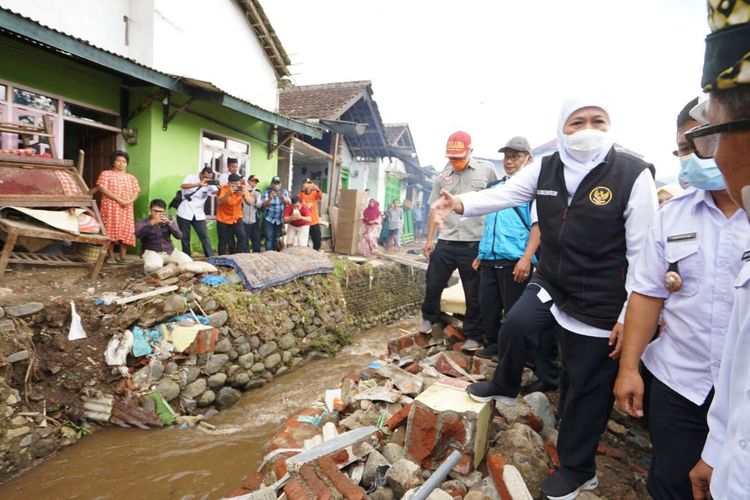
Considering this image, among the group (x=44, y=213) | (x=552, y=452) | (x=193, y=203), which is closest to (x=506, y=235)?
(x=552, y=452)

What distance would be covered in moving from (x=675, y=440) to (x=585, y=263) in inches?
31.8

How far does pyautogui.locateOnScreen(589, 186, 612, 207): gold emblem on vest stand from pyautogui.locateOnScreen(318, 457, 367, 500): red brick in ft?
6.01

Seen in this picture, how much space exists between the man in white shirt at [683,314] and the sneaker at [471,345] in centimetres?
194

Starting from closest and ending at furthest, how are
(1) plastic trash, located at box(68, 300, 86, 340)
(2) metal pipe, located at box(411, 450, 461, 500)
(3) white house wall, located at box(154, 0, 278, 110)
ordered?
(2) metal pipe, located at box(411, 450, 461, 500), (1) plastic trash, located at box(68, 300, 86, 340), (3) white house wall, located at box(154, 0, 278, 110)

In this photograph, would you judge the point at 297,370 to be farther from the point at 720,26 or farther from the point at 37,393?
the point at 720,26

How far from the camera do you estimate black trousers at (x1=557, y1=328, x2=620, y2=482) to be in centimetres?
199

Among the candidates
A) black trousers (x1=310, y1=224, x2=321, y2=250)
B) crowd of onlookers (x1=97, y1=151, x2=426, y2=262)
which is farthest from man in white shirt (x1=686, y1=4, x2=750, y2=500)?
black trousers (x1=310, y1=224, x2=321, y2=250)

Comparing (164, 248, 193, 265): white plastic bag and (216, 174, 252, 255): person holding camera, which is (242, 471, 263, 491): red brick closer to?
(164, 248, 193, 265): white plastic bag

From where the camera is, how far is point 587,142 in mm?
2092

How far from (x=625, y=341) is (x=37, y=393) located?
5.12m

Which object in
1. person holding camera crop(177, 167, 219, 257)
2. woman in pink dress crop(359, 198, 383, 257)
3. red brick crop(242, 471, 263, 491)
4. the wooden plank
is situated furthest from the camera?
woman in pink dress crop(359, 198, 383, 257)

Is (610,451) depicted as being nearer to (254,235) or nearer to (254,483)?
(254,483)

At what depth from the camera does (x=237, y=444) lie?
4176mm

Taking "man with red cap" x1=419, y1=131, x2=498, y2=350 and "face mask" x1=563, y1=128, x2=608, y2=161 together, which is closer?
"face mask" x1=563, y1=128, x2=608, y2=161
